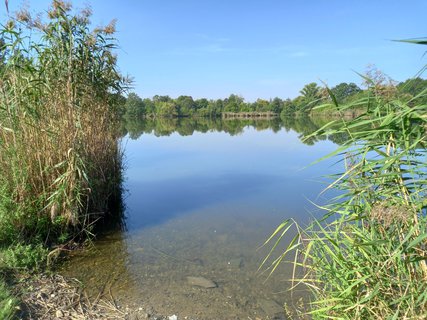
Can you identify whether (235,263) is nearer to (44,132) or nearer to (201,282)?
(201,282)

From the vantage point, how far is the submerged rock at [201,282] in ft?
13.6

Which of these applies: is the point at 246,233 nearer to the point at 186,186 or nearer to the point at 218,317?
the point at 218,317

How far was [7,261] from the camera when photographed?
12.5 feet

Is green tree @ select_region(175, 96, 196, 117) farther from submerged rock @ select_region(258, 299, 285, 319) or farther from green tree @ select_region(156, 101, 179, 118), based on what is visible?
submerged rock @ select_region(258, 299, 285, 319)

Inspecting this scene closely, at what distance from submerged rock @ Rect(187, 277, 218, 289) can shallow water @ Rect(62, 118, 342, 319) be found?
0.07 meters

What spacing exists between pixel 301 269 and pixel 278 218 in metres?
2.41

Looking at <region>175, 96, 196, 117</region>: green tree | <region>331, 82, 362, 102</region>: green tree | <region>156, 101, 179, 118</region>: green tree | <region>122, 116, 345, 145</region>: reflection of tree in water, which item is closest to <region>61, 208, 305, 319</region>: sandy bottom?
<region>331, 82, 362, 102</region>: green tree

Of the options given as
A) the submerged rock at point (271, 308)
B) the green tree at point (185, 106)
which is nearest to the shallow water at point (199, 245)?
the submerged rock at point (271, 308)

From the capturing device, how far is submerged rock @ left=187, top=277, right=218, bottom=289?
4.14 metres

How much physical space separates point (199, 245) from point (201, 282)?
1.32 metres

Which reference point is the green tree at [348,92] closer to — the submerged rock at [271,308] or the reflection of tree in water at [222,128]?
the submerged rock at [271,308]

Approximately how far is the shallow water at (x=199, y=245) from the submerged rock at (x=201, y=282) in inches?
2.7

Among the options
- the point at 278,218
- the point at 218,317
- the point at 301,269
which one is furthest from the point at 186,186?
the point at 218,317

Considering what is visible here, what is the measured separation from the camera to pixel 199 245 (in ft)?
18.1
